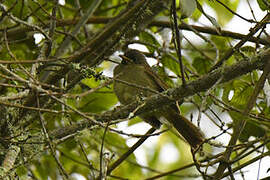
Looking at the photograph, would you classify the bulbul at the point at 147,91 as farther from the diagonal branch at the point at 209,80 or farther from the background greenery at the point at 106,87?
the diagonal branch at the point at 209,80

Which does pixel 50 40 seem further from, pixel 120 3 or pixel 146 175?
pixel 146 175

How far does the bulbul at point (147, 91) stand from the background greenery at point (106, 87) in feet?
0.36

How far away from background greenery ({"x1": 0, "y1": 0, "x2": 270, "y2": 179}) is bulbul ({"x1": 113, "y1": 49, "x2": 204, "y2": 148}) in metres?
0.11

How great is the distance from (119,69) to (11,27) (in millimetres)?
1146

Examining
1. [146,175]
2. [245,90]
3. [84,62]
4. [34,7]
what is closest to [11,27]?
[34,7]

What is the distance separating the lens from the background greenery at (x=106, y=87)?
2816 mm

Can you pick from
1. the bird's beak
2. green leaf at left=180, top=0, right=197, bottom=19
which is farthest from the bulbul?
green leaf at left=180, top=0, right=197, bottom=19

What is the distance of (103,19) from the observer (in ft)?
14.9

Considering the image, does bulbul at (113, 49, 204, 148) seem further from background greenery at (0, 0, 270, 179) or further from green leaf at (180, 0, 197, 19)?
green leaf at (180, 0, 197, 19)

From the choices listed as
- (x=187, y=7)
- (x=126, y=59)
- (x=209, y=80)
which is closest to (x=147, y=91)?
(x=126, y=59)

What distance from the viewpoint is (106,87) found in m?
4.04

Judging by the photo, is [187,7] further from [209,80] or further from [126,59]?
[126,59]

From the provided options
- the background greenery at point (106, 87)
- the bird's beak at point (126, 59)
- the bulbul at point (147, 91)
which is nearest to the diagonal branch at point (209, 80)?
the background greenery at point (106, 87)

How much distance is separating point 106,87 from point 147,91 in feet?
1.19
